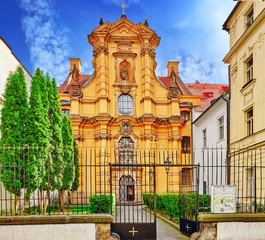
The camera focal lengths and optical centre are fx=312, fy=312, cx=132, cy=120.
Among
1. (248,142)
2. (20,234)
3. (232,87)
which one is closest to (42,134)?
(20,234)

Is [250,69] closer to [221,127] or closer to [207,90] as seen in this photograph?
[221,127]

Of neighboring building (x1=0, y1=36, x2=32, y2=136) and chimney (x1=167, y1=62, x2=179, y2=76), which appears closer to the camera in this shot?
neighboring building (x1=0, y1=36, x2=32, y2=136)

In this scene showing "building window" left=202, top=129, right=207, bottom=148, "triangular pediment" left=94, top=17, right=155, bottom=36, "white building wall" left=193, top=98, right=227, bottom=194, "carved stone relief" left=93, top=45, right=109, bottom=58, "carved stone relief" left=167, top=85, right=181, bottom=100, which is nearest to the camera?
"white building wall" left=193, top=98, right=227, bottom=194

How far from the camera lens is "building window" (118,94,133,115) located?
34469mm

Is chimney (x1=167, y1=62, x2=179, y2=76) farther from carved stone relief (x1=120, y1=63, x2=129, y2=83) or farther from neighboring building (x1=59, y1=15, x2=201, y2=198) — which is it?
carved stone relief (x1=120, y1=63, x2=129, y2=83)

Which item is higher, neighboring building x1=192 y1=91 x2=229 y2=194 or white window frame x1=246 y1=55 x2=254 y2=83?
white window frame x1=246 y1=55 x2=254 y2=83

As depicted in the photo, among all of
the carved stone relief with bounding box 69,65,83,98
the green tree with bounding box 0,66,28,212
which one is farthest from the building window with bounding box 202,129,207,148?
the green tree with bounding box 0,66,28,212

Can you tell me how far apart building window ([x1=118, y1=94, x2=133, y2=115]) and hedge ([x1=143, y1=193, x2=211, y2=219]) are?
14.5 m

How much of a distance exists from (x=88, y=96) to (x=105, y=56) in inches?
190

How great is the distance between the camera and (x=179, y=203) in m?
12.9

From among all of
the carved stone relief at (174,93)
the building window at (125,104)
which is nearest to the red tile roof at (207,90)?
the carved stone relief at (174,93)

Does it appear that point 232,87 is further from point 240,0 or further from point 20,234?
point 20,234

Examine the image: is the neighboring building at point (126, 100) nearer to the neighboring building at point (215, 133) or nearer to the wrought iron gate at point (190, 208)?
the neighboring building at point (215, 133)

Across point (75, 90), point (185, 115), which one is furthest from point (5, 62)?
point (185, 115)
